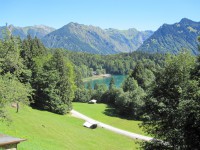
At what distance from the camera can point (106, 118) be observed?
72.9 m

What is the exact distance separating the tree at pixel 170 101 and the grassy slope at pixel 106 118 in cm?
4051

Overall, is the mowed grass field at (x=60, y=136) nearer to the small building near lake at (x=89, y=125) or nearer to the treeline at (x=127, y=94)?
the small building near lake at (x=89, y=125)

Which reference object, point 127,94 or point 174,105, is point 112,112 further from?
point 174,105

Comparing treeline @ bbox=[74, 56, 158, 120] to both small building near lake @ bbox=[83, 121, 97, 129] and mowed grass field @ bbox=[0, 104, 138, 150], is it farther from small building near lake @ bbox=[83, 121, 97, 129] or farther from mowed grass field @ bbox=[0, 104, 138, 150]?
mowed grass field @ bbox=[0, 104, 138, 150]

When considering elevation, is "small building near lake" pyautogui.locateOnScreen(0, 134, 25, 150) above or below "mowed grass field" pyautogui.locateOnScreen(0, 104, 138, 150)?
above

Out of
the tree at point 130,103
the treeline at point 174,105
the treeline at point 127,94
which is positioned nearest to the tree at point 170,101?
the treeline at point 174,105

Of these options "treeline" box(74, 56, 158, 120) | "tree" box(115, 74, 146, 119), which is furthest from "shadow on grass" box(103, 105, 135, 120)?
"tree" box(115, 74, 146, 119)

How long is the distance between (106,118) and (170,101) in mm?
53632

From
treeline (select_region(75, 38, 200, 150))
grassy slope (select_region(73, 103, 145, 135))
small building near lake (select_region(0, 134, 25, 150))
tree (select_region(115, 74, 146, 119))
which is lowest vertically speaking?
grassy slope (select_region(73, 103, 145, 135))

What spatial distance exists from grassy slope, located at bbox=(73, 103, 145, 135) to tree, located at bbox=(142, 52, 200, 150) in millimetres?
40511

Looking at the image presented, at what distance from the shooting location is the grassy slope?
6481cm

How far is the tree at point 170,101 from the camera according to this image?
17.0 m

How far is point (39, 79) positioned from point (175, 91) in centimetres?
5112

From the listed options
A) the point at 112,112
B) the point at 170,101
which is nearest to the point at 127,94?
the point at 112,112
